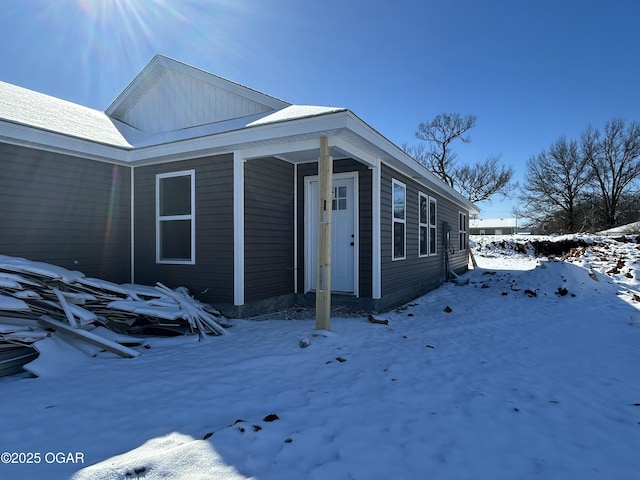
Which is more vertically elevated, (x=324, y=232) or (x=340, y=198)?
(x=340, y=198)

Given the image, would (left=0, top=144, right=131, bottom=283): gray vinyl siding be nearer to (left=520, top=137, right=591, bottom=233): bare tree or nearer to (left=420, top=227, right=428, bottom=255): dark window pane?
(left=420, top=227, right=428, bottom=255): dark window pane

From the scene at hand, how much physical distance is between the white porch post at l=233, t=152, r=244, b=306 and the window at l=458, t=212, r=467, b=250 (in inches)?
407

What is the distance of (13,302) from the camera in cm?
360

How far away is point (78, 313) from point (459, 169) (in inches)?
1192

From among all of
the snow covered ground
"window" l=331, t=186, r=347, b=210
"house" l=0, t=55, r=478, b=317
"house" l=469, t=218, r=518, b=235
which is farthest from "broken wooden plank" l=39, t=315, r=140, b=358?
"house" l=469, t=218, r=518, b=235

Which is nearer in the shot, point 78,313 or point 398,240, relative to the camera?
point 78,313

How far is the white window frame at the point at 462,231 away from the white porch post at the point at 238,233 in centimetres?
1014

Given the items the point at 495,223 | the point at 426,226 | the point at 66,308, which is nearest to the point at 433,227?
the point at 426,226

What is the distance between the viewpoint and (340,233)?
22.1 feet

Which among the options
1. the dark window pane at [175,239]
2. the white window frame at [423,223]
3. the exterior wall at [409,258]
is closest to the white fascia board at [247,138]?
the dark window pane at [175,239]

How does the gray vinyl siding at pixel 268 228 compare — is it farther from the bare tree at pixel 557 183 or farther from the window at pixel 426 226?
the bare tree at pixel 557 183

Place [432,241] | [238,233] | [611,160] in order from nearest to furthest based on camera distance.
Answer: [238,233], [432,241], [611,160]

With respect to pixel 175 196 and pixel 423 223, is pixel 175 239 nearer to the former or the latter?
pixel 175 196

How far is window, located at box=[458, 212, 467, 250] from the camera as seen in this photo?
550 inches
